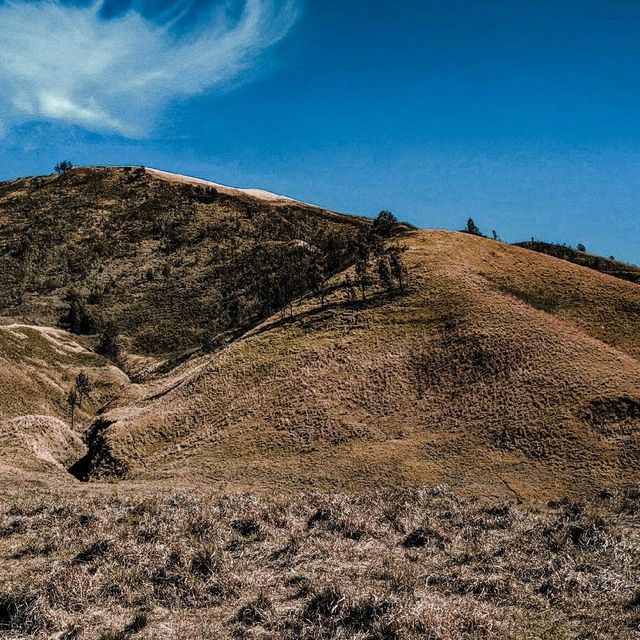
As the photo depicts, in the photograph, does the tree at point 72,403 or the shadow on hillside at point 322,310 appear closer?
the shadow on hillside at point 322,310

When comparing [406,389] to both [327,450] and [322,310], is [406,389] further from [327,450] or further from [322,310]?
[322,310]

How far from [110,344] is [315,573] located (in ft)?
337

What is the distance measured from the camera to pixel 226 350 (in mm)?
68750

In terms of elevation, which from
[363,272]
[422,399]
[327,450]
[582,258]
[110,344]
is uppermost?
[582,258]

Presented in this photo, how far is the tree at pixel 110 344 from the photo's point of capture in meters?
110

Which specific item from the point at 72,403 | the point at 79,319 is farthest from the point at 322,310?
the point at 79,319

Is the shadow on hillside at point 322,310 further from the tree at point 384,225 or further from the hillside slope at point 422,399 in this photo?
the tree at point 384,225

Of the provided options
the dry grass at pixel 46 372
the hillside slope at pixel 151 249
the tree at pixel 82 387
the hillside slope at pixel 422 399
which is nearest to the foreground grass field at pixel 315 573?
the hillside slope at pixel 422 399

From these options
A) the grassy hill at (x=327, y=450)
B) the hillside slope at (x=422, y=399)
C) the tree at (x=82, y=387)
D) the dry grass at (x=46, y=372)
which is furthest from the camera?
the tree at (x=82, y=387)

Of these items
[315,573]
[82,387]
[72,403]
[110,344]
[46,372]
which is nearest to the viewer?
[315,573]

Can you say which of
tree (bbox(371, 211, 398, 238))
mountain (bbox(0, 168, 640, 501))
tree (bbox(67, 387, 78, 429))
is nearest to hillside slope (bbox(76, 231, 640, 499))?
mountain (bbox(0, 168, 640, 501))

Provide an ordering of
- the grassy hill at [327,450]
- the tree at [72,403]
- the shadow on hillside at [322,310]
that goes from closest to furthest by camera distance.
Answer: the grassy hill at [327,450], the shadow on hillside at [322,310], the tree at [72,403]

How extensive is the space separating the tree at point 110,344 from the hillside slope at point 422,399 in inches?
1703

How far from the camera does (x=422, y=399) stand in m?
56.3
